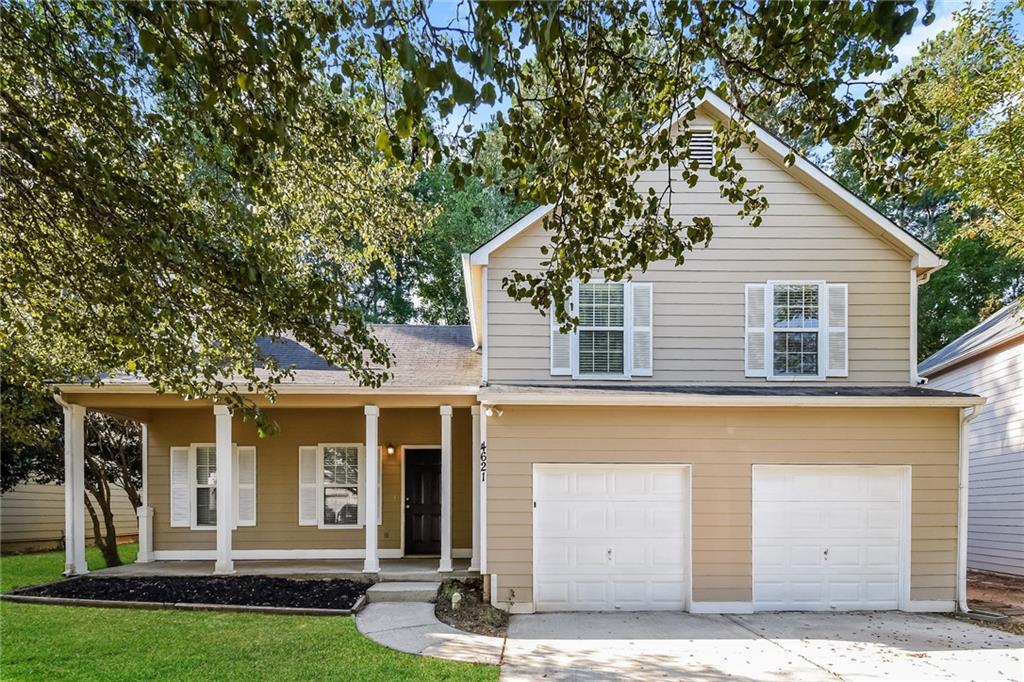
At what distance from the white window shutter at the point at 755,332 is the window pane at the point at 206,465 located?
8694 millimetres

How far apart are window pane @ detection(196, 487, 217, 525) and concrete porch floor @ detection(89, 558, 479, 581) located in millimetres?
684

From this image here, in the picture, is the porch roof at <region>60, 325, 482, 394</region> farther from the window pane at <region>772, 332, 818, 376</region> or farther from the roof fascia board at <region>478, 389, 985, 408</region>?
the window pane at <region>772, 332, 818, 376</region>

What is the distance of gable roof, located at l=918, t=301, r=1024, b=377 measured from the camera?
1126 centimetres

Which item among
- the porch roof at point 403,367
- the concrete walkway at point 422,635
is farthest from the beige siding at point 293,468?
the concrete walkway at point 422,635

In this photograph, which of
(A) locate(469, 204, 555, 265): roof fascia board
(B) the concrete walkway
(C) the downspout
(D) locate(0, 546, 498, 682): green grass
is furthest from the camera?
(A) locate(469, 204, 555, 265): roof fascia board

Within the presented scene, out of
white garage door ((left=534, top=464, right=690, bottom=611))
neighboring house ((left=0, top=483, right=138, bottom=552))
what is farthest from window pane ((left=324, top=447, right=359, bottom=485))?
neighboring house ((left=0, top=483, right=138, bottom=552))

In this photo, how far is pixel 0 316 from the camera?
4.80 m

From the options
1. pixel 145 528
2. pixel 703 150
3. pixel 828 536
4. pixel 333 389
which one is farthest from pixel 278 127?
pixel 145 528

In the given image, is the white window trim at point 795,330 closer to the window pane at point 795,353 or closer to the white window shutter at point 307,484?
the window pane at point 795,353

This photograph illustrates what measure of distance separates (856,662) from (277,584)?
6.89m

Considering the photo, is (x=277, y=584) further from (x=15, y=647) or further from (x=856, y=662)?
(x=856, y=662)

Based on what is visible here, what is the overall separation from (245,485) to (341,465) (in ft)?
5.29

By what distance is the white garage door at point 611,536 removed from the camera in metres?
8.35

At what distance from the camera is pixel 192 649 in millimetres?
6266
